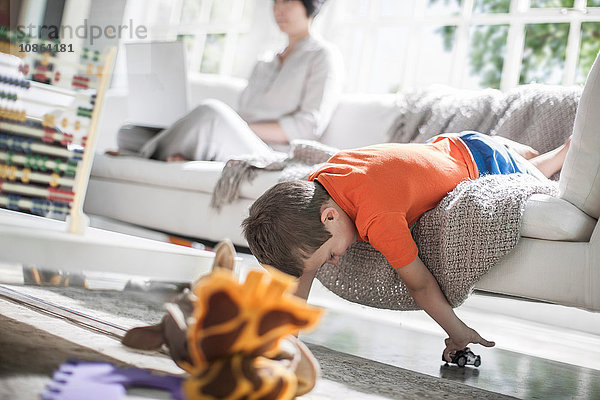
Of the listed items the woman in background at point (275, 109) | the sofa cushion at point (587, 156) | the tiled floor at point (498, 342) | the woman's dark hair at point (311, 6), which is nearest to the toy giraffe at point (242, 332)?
the tiled floor at point (498, 342)

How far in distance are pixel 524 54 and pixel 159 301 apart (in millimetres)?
2188

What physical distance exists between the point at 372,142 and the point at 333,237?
1.21 metres

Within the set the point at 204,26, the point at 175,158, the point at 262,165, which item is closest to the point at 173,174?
the point at 175,158

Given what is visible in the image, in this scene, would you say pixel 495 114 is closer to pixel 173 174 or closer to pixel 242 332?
pixel 173 174

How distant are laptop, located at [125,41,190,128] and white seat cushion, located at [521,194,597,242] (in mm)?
1779

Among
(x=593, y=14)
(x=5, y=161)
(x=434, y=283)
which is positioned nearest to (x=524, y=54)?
(x=593, y=14)

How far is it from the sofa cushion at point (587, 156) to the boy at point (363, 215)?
0.27 m

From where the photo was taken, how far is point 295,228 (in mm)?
1336

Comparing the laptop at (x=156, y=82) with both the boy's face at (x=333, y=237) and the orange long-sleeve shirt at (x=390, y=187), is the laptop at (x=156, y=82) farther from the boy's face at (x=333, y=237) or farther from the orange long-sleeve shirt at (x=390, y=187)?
the boy's face at (x=333, y=237)

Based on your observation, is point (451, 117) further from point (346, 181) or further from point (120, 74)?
point (120, 74)

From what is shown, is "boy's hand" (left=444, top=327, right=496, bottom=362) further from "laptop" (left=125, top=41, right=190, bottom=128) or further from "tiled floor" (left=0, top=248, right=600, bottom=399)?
"laptop" (left=125, top=41, right=190, bottom=128)

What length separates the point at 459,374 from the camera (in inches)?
55.2

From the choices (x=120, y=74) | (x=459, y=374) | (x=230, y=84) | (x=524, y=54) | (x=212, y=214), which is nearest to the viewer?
(x=459, y=374)

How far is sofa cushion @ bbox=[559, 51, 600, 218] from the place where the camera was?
140 centimetres
